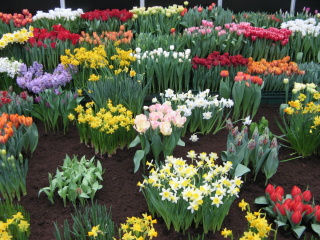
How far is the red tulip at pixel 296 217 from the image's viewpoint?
2.37m

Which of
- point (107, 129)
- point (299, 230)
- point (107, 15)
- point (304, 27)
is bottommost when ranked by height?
point (299, 230)

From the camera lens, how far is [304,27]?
216 inches

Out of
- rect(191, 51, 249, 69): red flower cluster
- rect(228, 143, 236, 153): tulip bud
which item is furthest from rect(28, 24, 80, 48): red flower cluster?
rect(228, 143, 236, 153): tulip bud

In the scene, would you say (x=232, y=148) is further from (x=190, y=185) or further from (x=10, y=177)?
(x=10, y=177)

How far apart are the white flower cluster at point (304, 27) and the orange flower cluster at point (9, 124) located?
3.73 meters

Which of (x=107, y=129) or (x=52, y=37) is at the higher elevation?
(x=52, y=37)

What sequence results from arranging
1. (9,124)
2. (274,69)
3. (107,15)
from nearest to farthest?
(9,124) → (274,69) → (107,15)

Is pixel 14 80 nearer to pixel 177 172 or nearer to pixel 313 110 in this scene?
pixel 177 172

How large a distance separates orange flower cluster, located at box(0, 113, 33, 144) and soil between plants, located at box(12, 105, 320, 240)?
1.00ft

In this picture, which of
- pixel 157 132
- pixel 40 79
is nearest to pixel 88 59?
pixel 40 79

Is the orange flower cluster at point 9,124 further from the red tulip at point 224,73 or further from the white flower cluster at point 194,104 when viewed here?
the red tulip at point 224,73

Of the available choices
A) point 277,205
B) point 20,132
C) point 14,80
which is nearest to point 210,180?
point 277,205

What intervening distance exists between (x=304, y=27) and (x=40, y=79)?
11.6 ft

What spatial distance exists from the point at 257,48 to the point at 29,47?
2.70m
